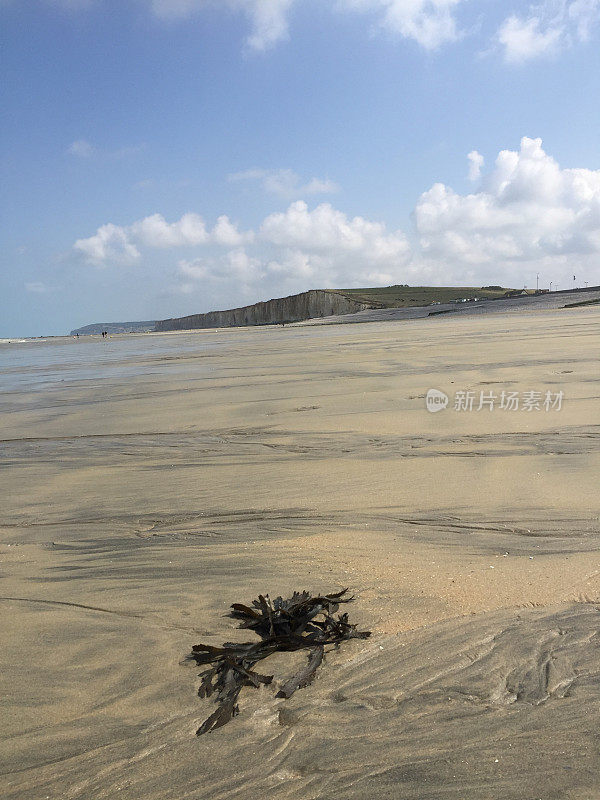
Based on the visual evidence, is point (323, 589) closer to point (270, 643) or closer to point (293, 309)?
point (270, 643)

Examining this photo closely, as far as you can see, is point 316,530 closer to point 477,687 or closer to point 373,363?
point 477,687

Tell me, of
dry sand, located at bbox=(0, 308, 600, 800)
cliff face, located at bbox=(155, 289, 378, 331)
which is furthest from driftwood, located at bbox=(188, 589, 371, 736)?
cliff face, located at bbox=(155, 289, 378, 331)

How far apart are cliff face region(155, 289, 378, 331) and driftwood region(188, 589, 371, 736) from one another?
78.8 m

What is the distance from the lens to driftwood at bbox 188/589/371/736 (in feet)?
6.12

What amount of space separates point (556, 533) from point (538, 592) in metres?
0.60


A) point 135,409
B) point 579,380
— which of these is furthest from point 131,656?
point 579,380

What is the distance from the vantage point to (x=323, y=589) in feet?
8.15

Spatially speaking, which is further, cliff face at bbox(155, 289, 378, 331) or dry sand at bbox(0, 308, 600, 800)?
cliff face at bbox(155, 289, 378, 331)

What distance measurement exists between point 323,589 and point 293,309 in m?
96.9

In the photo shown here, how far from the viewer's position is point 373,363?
Result: 35.8 ft

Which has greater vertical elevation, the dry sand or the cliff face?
the cliff face

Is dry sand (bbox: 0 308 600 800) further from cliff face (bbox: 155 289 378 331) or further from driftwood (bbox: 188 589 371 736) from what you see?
cliff face (bbox: 155 289 378 331)

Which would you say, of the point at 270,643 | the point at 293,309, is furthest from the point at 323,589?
the point at 293,309

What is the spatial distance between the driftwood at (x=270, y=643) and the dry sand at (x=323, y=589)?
0.04m
